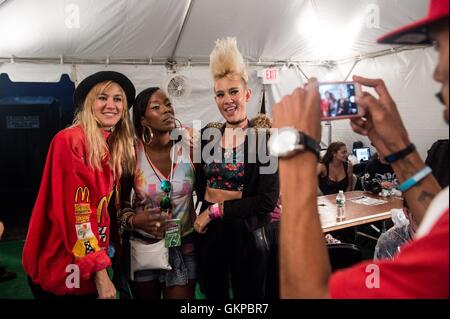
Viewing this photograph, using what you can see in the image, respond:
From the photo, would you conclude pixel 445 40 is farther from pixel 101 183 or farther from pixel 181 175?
pixel 181 175

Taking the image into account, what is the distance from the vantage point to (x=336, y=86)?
0.81m

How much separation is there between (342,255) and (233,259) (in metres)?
0.58

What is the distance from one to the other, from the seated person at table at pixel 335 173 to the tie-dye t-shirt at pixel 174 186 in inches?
99.0

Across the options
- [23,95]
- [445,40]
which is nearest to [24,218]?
[23,95]

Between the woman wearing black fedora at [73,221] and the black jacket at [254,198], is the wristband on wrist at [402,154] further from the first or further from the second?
the woman wearing black fedora at [73,221]

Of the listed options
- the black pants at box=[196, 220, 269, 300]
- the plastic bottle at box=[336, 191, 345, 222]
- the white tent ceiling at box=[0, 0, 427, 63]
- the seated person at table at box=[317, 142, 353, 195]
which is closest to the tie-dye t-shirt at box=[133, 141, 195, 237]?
the black pants at box=[196, 220, 269, 300]

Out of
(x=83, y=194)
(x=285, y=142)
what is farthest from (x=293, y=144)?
(x=83, y=194)

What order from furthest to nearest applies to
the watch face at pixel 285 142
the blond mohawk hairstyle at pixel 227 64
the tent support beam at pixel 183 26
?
the tent support beam at pixel 183 26 → the blond mohawk hairstyle at pixel 227 64 → the watch face at pixel 285 142

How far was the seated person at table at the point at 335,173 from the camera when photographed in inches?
153

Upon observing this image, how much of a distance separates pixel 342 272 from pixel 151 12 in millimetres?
4149

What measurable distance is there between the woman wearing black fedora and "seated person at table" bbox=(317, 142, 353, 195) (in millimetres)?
2991

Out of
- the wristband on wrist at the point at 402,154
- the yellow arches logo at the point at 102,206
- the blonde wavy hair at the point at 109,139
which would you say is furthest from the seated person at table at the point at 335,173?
the wristband on wrist at the point at 402,154

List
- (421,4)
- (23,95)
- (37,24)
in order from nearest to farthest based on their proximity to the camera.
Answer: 1. (421,4)
2. (37,24)
3. (23,95)

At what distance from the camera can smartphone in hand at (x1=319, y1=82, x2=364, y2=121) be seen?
78cm
